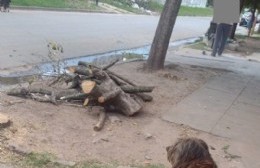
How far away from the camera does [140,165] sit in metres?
5.74

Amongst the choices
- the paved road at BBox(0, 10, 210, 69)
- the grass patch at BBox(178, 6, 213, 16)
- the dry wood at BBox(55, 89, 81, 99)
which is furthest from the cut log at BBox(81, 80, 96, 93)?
the grass patch at BBox(178, 6, 213, 16)

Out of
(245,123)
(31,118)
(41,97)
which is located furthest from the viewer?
(245,123)

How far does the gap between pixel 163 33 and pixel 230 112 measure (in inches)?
130

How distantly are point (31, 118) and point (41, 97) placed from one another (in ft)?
2.89

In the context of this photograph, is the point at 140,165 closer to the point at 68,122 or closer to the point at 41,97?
the point at 68,122

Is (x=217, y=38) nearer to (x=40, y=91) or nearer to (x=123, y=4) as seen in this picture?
(x=40, y=91)

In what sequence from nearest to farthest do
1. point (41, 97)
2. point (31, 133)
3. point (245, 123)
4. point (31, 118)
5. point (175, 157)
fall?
point (175, 157) < point (31, 133) < point (31, 118) < point (41, 97) < point (245, 123)

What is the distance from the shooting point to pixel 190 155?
248 centimetres

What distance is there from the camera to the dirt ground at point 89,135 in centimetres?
582

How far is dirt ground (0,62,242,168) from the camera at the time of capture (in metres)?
5.82

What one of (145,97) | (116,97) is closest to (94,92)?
(116,97)

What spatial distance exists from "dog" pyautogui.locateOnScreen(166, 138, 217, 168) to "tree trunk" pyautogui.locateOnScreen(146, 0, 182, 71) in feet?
28.8

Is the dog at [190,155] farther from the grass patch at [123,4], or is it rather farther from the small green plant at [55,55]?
the grass patch at [123,4]

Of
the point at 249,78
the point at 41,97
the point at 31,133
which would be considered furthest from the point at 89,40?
the point at 31,133
